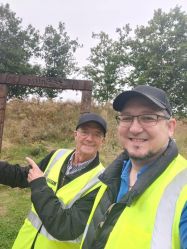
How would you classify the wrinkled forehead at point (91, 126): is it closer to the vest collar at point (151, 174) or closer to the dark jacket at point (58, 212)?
the dark jacket at point (58, 212)

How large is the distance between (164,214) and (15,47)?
76.9 feet

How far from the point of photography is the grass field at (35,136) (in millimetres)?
8078

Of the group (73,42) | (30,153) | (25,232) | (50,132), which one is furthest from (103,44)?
(25,232)

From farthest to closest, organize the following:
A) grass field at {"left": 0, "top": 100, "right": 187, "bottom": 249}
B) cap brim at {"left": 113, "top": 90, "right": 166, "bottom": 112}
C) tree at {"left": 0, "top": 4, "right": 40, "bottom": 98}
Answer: tree at {"left": 0, "top": 4, "right": 40, "bottom": 98} < grass field at {"left": 0, "top": 100, "right": 187, "bottom": 249} < cap brim at {"left": 113, "top": 90, "right": 166, "bottom": 112}

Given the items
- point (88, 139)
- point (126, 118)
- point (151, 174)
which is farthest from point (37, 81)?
point (151, 174)

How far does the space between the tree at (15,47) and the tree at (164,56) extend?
7300 mm

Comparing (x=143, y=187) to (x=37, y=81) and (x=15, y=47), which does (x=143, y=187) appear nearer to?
(x=37, y=81)

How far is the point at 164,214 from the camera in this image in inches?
61.0

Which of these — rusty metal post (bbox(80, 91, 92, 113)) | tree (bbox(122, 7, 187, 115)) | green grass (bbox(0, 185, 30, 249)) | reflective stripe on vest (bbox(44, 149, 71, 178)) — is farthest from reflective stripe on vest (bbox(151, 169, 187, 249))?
tree (bbox(122, 7, 187, 115))

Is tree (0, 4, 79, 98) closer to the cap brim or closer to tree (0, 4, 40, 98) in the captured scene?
tree (0, 4, 40, 98)

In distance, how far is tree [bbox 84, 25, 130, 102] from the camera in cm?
2725

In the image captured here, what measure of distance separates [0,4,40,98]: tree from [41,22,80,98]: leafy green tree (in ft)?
2.48

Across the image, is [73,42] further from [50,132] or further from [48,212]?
[48,212]

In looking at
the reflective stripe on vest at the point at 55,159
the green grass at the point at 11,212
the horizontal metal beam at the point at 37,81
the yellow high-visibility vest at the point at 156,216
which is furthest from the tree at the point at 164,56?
the yellow high-visibility vest at the point at 156,216
